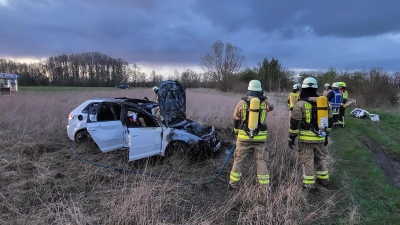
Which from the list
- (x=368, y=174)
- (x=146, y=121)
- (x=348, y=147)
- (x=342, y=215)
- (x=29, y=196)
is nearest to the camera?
(x=342, y=215)

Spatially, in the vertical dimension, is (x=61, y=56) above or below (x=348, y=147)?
above

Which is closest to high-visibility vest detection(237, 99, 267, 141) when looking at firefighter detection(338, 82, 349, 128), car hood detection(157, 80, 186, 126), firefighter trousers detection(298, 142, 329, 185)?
firefighter trousers detection(298, 142, 329, 185)

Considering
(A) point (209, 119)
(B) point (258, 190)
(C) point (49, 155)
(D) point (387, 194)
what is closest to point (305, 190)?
(B) point (258, 190)

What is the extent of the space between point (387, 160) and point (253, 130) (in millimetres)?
4507

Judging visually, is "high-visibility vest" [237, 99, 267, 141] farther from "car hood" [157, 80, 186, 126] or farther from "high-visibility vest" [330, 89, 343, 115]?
"high-visibility vest" [330, 89, 343, 115]

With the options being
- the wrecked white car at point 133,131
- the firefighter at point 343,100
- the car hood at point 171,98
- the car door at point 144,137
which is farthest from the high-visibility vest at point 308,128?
the firefighter at point 343,100

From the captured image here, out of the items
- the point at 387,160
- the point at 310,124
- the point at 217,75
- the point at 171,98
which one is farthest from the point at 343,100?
the point at 217,75

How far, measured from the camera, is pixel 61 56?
5825cm

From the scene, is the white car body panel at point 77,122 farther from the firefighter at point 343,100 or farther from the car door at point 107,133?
the firefighter at point 343,100

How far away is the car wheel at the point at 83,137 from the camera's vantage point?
6.23 meters

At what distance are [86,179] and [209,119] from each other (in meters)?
7.54

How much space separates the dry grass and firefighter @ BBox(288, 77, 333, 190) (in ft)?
1.08

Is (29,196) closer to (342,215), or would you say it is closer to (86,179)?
(86,179)

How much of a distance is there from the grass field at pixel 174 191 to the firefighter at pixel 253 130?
0.30 metres
